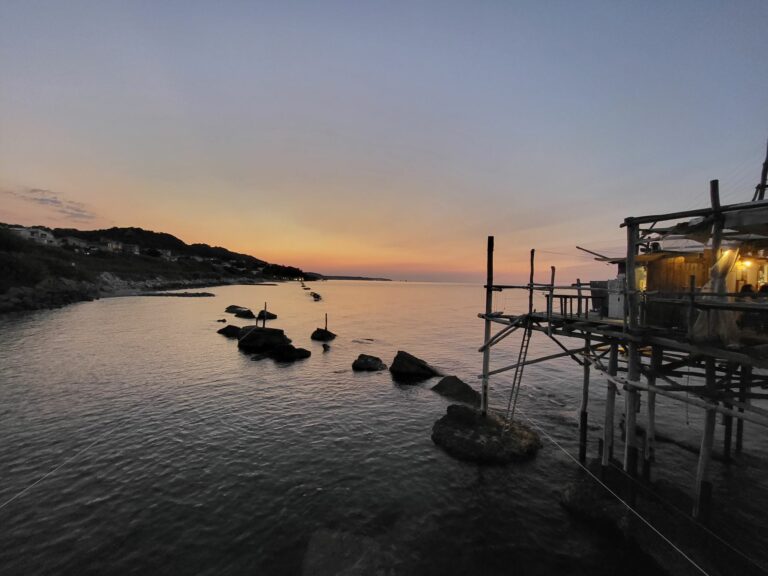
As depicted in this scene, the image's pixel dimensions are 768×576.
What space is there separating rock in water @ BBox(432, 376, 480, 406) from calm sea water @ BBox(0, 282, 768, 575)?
1.30 m

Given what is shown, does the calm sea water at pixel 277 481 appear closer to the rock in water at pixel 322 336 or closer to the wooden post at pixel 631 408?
the wooden post at pixel 631 408

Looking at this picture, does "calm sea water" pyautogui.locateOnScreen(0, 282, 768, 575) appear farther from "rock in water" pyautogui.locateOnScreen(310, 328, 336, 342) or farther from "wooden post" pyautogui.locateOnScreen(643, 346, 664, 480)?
"rock in water" pyautogui.locateOnScreen(310, 328, 336, 342)

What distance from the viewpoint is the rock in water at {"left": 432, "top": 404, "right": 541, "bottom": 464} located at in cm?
1630

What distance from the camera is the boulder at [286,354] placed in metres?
37.1

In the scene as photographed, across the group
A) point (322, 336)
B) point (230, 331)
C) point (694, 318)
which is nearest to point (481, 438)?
point (694, 318)

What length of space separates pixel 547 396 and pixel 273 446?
20.1 m

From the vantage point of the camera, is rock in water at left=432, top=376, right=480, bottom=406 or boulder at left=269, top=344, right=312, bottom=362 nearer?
rock in water at left=432, top=376, right=480, bottom=406

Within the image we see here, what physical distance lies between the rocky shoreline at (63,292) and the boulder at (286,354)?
56807 millimetres

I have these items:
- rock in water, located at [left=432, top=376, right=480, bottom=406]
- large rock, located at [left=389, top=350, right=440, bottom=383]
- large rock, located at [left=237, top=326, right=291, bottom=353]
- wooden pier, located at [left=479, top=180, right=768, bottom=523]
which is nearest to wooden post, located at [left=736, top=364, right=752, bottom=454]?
wooden pier, located at [left=479, top=180, right=768, bottom=523]

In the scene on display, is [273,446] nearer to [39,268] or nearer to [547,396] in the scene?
[547,396]

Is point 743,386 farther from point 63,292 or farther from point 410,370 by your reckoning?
point 63,292

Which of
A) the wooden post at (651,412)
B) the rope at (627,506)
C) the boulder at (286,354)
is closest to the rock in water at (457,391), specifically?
the rope at (627,506)

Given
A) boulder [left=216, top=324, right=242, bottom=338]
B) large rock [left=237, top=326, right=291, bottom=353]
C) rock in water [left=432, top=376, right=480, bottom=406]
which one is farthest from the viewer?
boulder [left=216, top=324, right=242, bottom=338]

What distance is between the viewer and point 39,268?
79625mm
